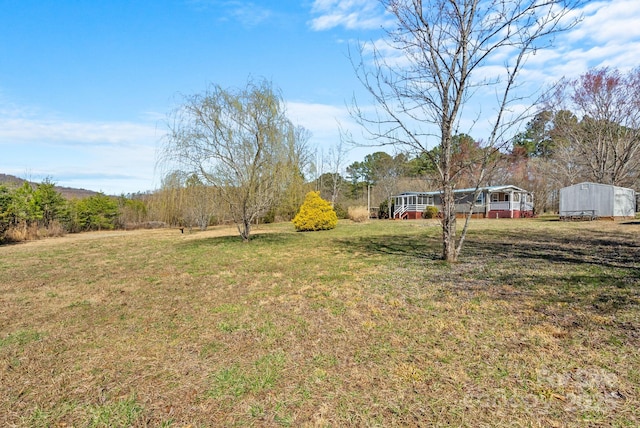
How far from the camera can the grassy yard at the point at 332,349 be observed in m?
1.96

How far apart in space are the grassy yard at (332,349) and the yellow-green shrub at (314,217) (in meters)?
9.83

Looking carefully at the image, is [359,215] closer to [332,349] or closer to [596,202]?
[596,202]

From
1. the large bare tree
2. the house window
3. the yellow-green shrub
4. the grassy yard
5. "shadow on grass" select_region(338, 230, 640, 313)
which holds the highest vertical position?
the large bare tree

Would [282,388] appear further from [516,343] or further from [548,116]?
[548,116]

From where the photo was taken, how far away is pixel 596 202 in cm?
1825

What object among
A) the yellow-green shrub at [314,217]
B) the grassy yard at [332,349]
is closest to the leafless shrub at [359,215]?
the yellow-green shrub at [314,217]

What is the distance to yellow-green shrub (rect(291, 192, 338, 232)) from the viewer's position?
50.8 feet

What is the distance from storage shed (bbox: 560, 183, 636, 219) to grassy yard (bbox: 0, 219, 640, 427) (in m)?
16.2

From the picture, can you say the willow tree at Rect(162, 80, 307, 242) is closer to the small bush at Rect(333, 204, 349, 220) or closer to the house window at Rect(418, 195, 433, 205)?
the small bush at Rect(333, 204, 349, 220)

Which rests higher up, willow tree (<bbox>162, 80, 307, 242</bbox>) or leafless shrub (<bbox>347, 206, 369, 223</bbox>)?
willow tree (<bbox>162, 80, 307, 242</bbox>)

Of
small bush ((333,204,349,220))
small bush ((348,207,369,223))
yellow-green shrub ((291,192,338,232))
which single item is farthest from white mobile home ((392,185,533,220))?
yellow-green shrub ((291,192,338,232))

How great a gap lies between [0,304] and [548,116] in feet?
95.5

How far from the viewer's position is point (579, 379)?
218cm

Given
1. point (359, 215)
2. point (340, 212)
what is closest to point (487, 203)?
point (359, 215)
